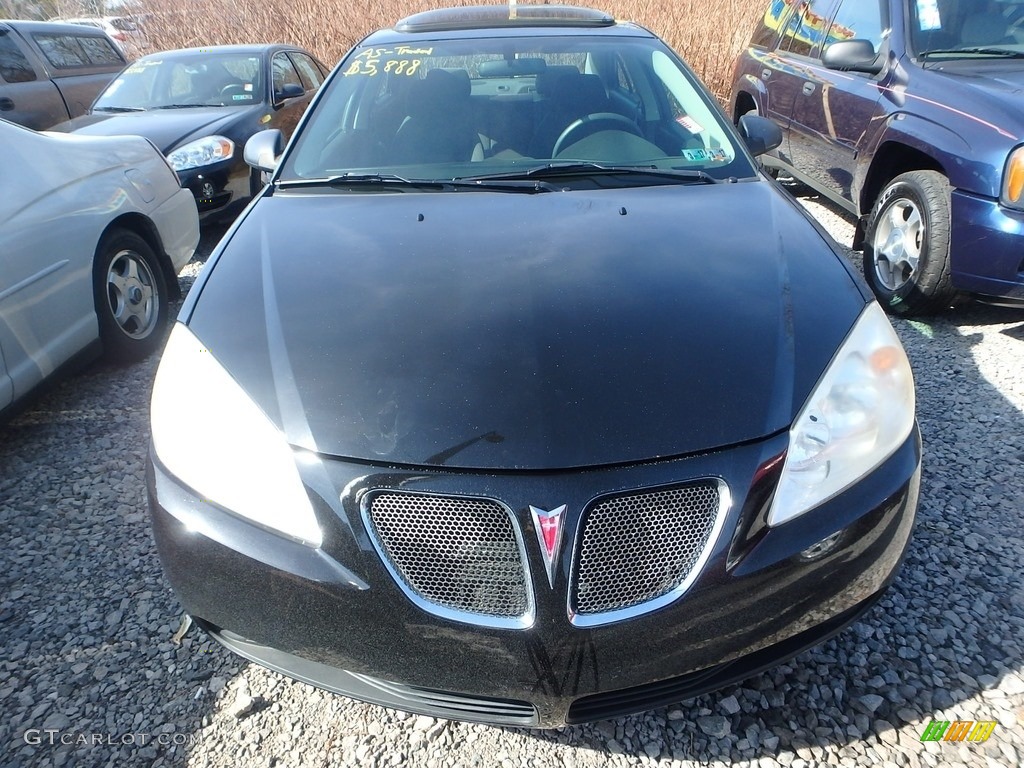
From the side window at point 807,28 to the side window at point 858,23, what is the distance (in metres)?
0.19

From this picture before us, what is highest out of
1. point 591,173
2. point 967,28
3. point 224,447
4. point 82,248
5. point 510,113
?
point 967,28

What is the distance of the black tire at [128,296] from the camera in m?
3.43

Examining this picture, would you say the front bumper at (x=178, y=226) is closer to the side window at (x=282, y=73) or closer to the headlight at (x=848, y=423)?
the side window at (x=282, y=73)

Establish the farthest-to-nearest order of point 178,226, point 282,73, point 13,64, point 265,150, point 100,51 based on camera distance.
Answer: point 100,51 → point 13,64 → point 282,73 → point 178,226 → point 265,150

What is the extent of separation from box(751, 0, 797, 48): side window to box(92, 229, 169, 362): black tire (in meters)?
5.06

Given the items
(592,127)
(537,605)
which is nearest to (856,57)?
(592,127)

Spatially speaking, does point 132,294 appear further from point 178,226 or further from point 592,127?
point 592,127

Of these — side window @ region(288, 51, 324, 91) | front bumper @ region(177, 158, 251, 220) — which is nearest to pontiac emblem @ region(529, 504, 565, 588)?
front bumper @ region(177, 158, 251, 220)

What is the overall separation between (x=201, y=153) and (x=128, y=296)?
2.18 meters

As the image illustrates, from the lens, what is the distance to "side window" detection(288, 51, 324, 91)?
7586 millimetres

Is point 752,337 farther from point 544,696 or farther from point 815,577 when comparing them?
point 544,696

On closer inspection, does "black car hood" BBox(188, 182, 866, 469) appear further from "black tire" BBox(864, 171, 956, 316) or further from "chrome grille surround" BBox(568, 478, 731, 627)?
"black tire" BBox(864, 171, 956, 316)

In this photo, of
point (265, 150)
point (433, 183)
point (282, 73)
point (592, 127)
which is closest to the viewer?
point (433, 183)

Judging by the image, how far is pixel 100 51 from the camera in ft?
29.8
